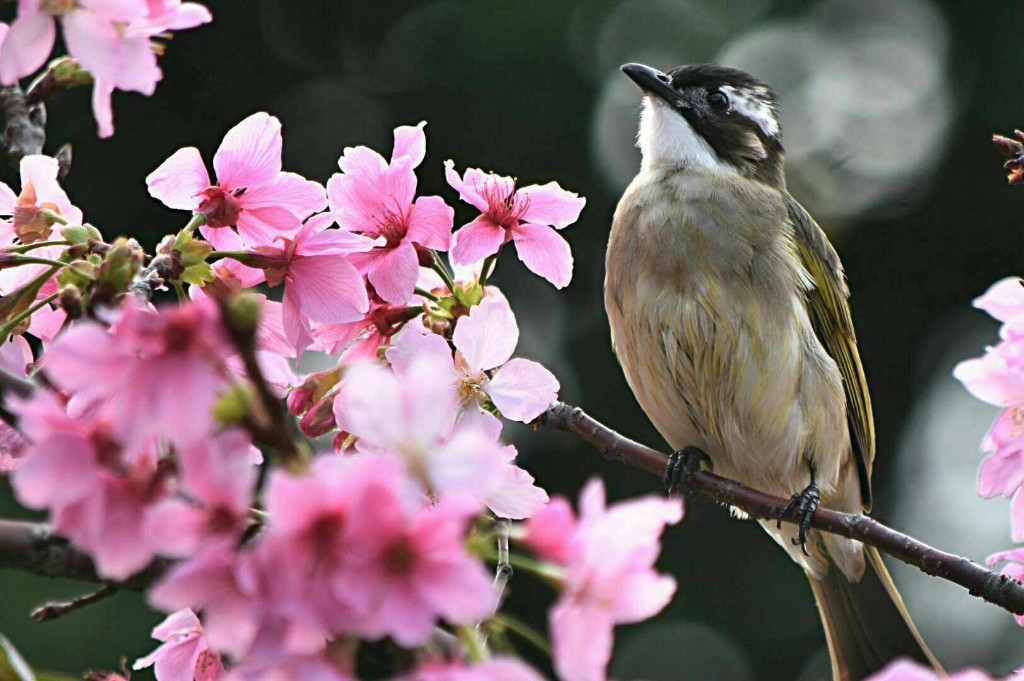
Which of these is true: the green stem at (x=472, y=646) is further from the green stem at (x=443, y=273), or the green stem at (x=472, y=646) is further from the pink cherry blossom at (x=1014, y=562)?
the pink cherry blossom at (x=1014, y=562)

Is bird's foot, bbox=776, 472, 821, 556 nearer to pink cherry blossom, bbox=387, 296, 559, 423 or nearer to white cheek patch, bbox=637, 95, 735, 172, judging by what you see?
pink cherry blossom, bbox=387, 296, 559, 423

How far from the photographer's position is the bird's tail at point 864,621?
331cm

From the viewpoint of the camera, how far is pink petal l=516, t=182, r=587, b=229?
203 cm

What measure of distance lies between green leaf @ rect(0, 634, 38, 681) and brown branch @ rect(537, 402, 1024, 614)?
1.12m

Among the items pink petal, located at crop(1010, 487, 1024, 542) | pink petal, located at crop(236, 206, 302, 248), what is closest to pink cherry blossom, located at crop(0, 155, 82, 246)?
pink petal, located at crop(236, 206, 302, 248)

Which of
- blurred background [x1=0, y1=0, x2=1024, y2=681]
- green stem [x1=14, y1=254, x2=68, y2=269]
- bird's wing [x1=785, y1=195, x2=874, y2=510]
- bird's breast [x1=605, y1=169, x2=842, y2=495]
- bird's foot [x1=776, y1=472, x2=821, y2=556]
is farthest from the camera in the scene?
blurred background [x1=0, y1=0, x2=1024, y2=681]

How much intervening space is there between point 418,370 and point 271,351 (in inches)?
32.7

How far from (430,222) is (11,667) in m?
0.97

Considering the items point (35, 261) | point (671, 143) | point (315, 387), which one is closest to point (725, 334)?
point (671, 143)

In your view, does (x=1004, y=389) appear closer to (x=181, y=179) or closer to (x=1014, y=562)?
(x=1014, y=562)

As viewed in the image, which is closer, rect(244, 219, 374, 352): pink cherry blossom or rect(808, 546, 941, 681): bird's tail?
rect(244, 219, 374, 352): pink cherry blossom

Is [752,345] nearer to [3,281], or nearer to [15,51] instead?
[3,281]

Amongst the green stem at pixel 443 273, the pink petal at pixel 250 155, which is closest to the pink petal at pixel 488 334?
the green stem at pixel 443 273

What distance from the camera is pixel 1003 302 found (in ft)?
5.13
